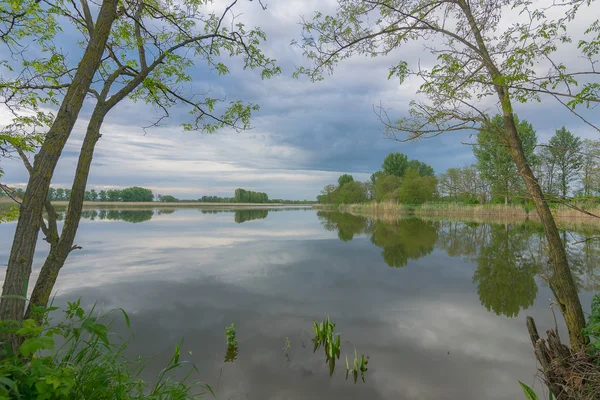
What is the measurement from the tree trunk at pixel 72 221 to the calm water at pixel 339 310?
2.37 meters

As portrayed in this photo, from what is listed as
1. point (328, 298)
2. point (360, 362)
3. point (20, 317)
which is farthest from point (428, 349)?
point (20, 317)

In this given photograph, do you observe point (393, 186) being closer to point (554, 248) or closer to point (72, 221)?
point (554, 248)

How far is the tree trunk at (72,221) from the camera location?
9.14 ft

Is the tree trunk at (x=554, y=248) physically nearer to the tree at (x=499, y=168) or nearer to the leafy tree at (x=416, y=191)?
the tree at (x=499, y=168)

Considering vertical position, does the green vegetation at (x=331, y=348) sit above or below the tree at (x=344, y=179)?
below

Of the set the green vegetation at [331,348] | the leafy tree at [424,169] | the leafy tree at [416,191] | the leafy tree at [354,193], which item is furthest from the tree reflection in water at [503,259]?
the leafy tree at [424,169]

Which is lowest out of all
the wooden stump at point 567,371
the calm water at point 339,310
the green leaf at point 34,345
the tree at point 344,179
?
the calm water at point 339,310

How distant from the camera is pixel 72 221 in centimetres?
308

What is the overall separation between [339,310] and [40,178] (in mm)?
6167

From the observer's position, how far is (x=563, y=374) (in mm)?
3646

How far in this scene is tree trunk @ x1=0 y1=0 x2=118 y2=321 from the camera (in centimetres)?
241

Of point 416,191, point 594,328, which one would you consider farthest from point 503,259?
point 416,191

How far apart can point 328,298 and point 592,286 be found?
7.89 m

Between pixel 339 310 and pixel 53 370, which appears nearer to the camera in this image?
pixel 53 370
